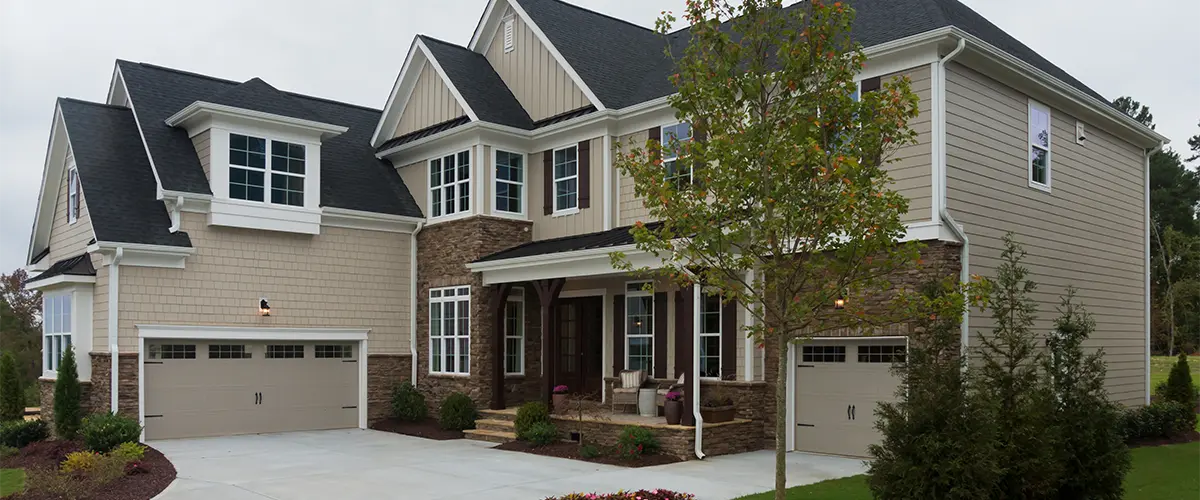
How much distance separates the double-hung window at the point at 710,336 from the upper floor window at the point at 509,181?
5295 millimetres

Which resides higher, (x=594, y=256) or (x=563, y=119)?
(x=563, y=119)

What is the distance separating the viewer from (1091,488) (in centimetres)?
977

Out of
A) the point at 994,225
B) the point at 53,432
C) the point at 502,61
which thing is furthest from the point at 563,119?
the point at 53,432

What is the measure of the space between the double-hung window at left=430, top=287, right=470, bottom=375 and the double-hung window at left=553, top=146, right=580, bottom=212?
2.60 meters

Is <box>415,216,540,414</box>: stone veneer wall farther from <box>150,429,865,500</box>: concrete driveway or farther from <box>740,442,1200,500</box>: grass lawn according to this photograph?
<box>740,442,1200,500</box>: grass lawn

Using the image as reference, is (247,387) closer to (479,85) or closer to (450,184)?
(450,184)

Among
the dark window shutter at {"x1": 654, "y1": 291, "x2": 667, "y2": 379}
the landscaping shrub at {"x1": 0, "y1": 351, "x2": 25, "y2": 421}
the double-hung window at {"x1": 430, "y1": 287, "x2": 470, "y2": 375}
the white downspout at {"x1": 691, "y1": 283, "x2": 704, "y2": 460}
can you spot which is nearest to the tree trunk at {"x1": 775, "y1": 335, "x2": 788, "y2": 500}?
the white downspout at {"x1": 691, "y1": 283, "x2": 704, "y2": 460}

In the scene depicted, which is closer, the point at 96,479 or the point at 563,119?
the point at 96,479

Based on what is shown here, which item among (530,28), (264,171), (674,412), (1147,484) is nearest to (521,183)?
(530,28)

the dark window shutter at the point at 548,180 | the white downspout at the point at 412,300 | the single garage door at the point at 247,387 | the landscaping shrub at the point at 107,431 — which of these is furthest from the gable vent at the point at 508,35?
the landscaping shrub at the point at 107,431

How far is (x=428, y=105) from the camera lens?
2066 cm

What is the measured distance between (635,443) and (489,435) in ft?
13.0

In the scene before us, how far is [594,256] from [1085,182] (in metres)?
8.70

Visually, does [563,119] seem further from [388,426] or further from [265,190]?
[388,426]
